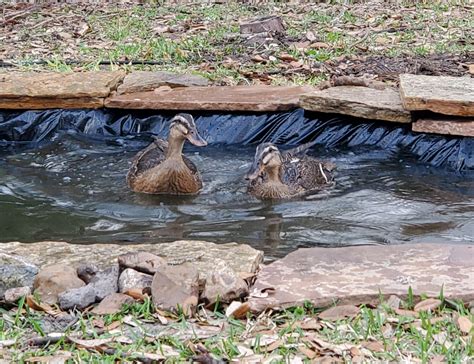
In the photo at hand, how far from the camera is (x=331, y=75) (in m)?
9.89

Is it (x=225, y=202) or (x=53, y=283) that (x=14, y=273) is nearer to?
(x=53, y=283)

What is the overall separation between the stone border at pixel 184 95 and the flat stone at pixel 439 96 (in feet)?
0.10

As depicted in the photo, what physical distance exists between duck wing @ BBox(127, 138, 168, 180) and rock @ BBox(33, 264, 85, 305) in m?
3.45

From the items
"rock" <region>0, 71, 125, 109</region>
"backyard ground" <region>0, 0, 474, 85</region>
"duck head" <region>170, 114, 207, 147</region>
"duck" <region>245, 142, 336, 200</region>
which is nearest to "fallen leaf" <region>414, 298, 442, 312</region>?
"duck" <region>245, 142, 336, 200</region>

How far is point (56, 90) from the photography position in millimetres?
9047

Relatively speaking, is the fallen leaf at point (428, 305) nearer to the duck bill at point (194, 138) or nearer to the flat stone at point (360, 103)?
the duck bill at point (194, 138)

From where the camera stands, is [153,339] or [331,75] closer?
[153,339]

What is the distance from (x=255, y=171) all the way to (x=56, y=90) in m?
2.71

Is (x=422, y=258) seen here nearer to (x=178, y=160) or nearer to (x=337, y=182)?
(x=337, y=182)

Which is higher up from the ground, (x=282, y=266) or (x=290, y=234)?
(x=282, y=266)

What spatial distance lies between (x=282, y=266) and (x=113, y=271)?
88 cm

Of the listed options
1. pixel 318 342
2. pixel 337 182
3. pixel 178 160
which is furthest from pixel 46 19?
pixel 318 342

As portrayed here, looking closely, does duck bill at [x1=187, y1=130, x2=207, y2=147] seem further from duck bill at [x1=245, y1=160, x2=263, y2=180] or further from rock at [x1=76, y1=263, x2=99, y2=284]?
rock at [x1=76, y1=263, x2=99, y2=284]

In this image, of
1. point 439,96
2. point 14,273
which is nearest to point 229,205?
point 439,96
